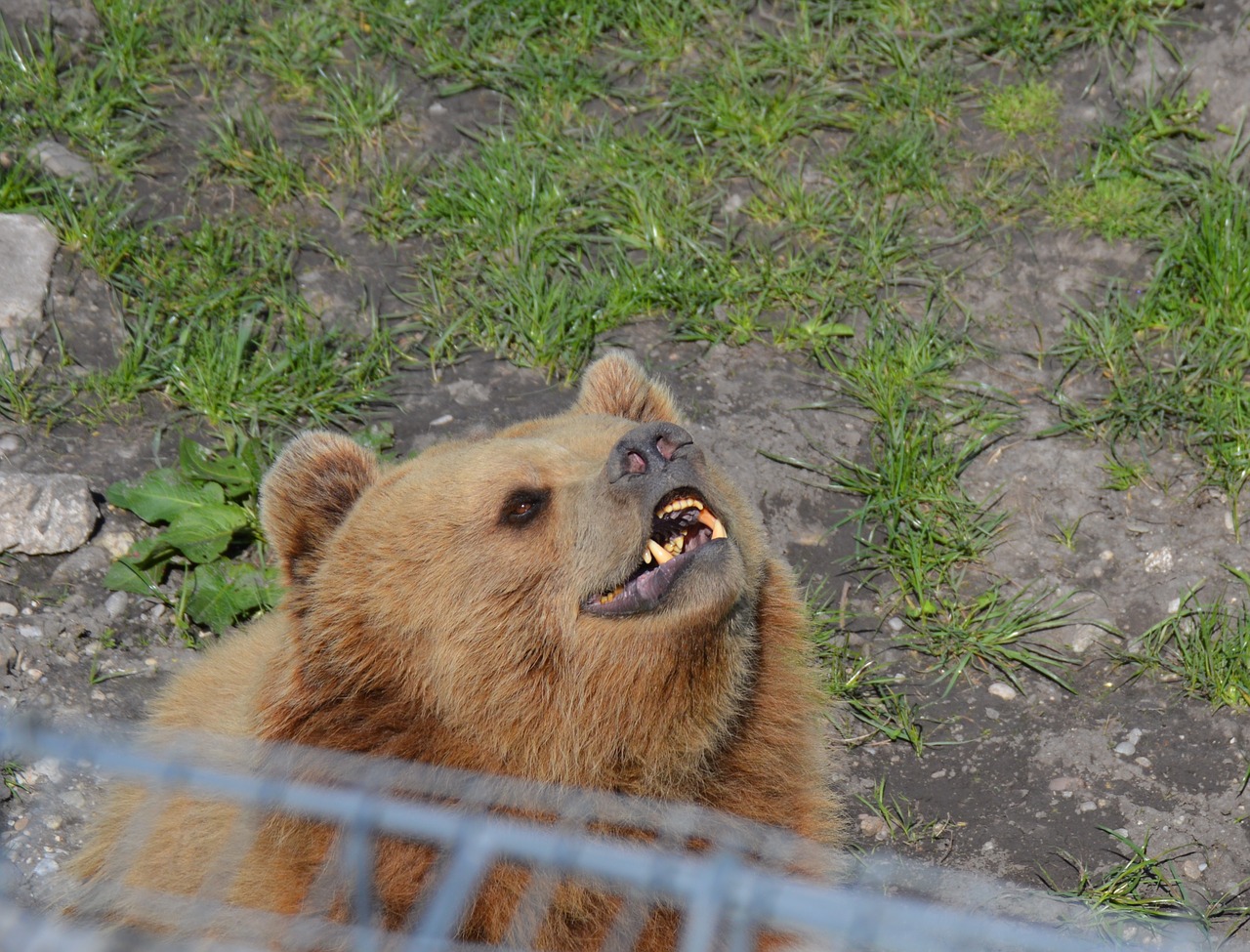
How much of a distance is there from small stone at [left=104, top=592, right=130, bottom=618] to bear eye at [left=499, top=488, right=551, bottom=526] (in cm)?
188

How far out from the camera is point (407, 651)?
9.64 feet

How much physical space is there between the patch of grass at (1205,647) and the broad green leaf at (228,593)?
277 centimetres

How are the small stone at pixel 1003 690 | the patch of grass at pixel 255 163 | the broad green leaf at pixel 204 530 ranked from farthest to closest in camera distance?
the patch of grass at pixel 255 163 < the broad green leaf at pixel 204 530 < the small stone at pixel 1003 690

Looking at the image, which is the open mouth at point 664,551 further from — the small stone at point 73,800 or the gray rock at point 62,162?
the gray rock at point 62,162

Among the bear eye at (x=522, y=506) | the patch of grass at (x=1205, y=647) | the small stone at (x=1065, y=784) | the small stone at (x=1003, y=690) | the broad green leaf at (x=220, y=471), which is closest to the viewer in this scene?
the bear eye at (x=522, y=506)

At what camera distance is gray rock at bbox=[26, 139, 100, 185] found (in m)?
5.04

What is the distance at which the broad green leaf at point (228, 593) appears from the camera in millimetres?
4160

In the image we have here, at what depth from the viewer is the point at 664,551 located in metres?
2.96

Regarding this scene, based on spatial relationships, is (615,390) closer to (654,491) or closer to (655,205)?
(654,491)

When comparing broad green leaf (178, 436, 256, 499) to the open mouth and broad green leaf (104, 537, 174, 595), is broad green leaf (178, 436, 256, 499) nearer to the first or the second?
broad green leaf (104, 537, 174, 595)

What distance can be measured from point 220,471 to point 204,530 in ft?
0.76

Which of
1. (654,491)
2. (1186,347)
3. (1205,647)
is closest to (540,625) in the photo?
(654,491)

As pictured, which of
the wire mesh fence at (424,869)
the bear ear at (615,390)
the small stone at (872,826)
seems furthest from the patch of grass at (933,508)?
the bear ear at (615,390)

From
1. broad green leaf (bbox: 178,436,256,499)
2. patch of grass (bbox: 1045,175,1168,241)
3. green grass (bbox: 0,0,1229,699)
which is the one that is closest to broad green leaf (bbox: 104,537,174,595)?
broad green leaf (bbox: 178,436,256,499)
